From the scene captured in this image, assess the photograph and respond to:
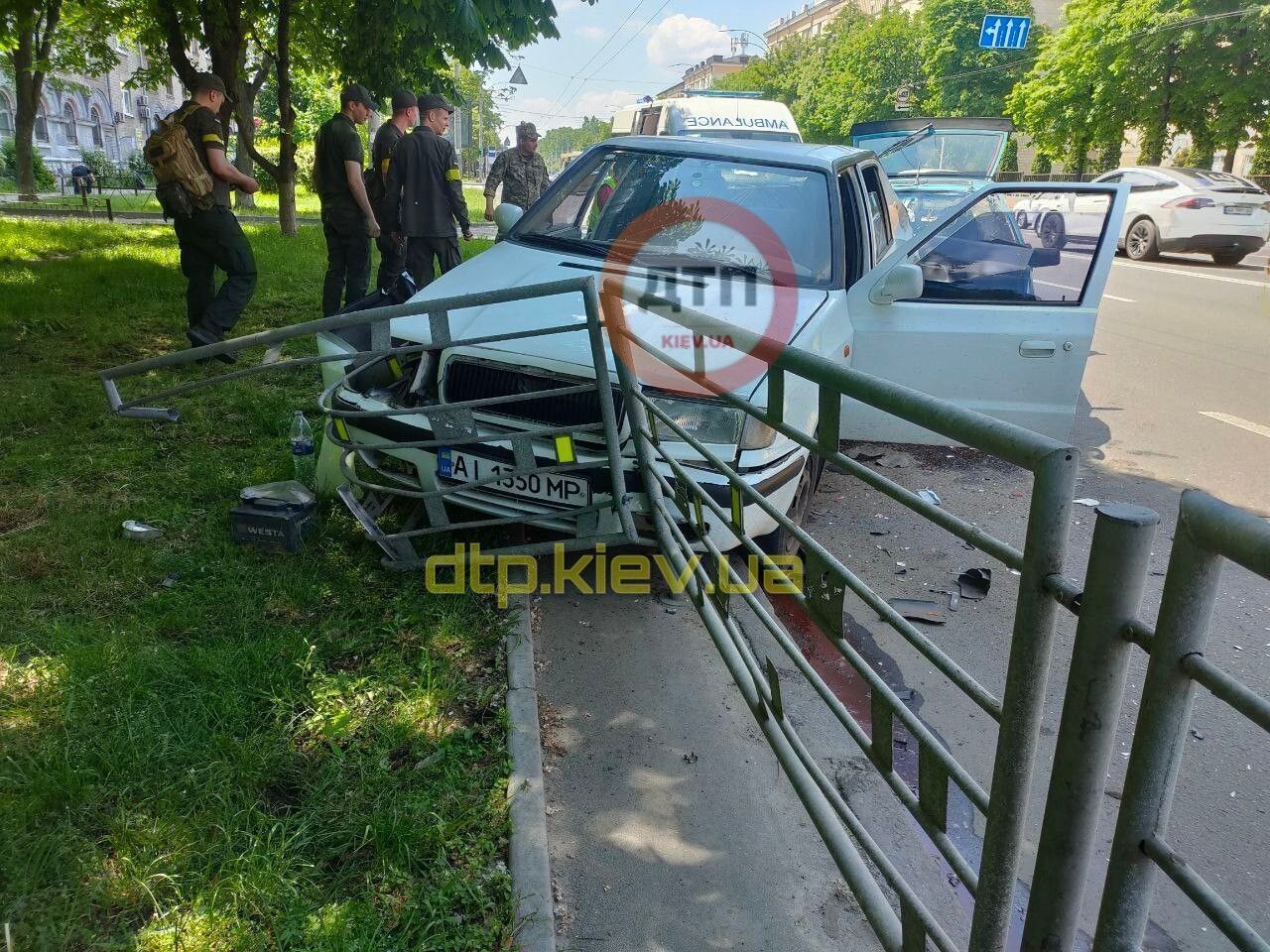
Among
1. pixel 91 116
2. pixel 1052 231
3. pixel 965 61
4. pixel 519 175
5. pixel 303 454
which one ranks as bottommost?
pixel 303 454

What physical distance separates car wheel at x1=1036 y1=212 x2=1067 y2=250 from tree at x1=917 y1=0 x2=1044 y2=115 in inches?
1768

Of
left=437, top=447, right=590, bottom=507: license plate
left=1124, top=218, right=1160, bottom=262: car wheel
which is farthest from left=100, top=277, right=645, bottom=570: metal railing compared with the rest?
left=1124, top=218, right=1160, bottom=262: car wheel

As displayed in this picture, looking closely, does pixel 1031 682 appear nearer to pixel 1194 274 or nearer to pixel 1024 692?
pixel 1024 692

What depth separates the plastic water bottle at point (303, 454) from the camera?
432 centimetres

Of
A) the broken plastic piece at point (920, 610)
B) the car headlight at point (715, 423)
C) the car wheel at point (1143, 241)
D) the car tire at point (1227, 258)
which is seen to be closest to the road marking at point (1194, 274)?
the car wheel at point (1143, 241)

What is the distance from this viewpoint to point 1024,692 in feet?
4.15

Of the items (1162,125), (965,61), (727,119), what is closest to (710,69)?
(965,61)

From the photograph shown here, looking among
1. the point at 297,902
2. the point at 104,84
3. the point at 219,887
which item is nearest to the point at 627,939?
the point at 297,902

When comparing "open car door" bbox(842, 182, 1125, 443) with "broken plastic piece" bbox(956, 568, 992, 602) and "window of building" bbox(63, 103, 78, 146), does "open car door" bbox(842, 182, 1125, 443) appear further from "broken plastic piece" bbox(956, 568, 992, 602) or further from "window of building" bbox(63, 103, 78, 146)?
"window of building" bbox(63, 103, 78, 146)

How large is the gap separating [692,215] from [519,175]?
220 inches

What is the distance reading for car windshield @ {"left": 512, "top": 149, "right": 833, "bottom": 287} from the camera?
4.16 metres

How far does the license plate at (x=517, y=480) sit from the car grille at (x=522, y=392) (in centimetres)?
21

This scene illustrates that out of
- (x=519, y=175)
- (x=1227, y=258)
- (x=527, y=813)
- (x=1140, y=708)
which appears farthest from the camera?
(x=1227, y=258)

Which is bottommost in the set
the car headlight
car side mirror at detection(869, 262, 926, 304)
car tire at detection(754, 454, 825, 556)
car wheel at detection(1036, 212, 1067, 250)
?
car tire at detection(754, 454, 825, 556)
